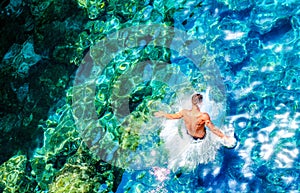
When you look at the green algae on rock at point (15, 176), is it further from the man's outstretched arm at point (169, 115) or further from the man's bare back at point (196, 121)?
the man's bare back at point (196, 121)

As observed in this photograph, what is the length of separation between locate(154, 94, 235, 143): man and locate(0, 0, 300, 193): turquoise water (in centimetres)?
42

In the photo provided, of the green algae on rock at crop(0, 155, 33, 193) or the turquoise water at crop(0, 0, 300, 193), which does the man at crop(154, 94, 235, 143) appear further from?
the green algae on rock at crop(0, 155, 33, 193)

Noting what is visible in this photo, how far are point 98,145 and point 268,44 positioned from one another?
9.74ft

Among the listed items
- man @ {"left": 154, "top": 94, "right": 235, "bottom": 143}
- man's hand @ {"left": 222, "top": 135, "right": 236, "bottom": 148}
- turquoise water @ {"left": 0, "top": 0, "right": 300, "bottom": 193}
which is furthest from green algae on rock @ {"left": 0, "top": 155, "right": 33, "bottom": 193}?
man's hand @ {"left": 222, "top": 135, "right": 236, "bottom": 148}

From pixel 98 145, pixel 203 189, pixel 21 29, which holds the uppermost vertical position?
pixel 21 29

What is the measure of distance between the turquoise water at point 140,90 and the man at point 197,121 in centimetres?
42

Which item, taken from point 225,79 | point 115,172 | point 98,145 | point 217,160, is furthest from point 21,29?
point 217,160

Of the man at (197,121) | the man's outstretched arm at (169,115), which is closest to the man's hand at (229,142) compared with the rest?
the man at (197,121)

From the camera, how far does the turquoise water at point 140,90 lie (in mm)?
5230

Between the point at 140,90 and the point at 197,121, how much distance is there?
1486 mm

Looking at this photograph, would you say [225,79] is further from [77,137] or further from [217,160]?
[77,137]

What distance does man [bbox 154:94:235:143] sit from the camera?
4680 mm

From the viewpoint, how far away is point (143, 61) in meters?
6.24

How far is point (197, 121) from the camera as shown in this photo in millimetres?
4793
